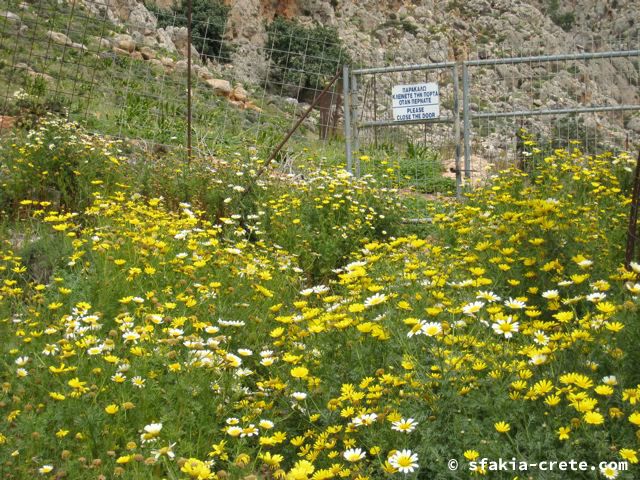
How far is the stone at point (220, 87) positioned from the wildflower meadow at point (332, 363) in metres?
11.6

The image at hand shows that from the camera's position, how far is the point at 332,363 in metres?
3.26

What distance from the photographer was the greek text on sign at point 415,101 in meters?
8.73

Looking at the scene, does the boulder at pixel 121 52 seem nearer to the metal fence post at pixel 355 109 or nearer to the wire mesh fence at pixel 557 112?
the wire mesh fence at pixel 557 112

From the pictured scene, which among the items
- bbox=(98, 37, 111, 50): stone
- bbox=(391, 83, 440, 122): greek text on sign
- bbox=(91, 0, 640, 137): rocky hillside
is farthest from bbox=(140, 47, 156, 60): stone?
bbox=(391, 83, 440, 122): greek text on sign

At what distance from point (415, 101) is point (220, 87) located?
27.6 feet

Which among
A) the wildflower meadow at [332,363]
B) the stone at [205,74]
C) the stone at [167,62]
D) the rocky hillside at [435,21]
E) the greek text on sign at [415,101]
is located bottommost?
the wildflower meadow at [332,363]

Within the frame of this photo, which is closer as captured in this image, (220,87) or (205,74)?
(220,87)

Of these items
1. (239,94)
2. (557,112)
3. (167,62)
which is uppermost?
(167,62)

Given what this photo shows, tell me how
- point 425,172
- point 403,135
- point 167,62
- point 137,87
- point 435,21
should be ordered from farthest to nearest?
point 435,21 → point 167,62 → point 137,87 → point 403,135 → point 425,172

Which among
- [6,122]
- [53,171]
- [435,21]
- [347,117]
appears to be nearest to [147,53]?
[6,122]

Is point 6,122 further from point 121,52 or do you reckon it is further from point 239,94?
point 239,94

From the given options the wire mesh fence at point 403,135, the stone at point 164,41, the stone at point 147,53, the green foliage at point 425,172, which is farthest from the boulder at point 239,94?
the green foliage at point 425,172

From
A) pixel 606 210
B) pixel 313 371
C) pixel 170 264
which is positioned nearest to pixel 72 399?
pixel 313 371

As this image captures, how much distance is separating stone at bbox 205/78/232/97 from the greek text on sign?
809 centimetres
